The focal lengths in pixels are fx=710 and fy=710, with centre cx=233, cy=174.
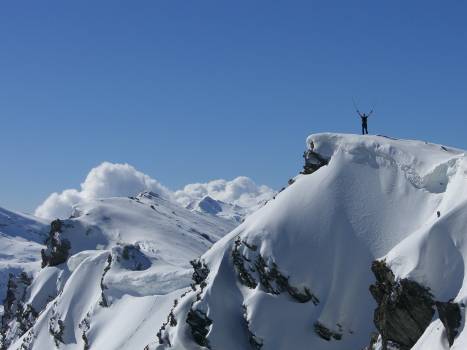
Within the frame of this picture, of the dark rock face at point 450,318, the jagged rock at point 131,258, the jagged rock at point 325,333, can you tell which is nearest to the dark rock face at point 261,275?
the jagged rock at point 325,333

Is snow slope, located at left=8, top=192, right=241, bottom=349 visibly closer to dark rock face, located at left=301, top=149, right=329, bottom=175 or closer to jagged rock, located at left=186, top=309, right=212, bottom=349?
jagged rock, located at left=186, top=309, right=212, bottom=349

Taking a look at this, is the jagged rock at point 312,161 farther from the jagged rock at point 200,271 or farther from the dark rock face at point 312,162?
the jagged rock at point 200,271

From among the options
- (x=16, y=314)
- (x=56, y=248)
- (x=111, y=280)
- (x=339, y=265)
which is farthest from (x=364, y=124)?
(x=16, y=314)

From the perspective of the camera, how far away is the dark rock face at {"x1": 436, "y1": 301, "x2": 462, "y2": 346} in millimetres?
44244

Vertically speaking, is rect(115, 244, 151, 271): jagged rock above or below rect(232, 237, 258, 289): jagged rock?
below

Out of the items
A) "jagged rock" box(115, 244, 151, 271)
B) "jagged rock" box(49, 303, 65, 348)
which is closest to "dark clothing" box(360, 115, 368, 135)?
"jagged rock" box(115, 244, 151, 271)

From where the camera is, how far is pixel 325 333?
6328 centimetres

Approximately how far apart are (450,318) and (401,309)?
6.55 m

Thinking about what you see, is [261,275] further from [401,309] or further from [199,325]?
[401,309]

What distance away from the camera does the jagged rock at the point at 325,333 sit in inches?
2467

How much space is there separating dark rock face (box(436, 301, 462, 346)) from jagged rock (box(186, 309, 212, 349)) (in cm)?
2619

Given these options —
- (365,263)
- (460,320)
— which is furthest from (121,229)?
(460,320)

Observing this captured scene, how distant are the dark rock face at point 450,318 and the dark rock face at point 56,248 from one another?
94.4m

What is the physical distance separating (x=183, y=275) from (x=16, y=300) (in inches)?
2460
